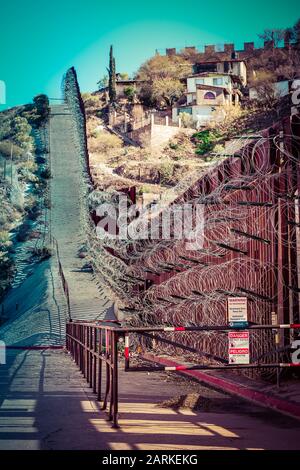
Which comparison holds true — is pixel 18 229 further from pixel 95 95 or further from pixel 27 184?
pixel 95 95

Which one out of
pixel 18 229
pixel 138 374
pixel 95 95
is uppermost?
pixel 95 95

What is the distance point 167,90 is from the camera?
13350cm

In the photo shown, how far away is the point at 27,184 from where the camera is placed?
258ft

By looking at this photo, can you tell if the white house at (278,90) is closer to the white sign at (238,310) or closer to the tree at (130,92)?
the tree at (130,92)

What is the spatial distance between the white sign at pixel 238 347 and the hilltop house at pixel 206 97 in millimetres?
105660

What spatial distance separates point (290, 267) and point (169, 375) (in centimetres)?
509

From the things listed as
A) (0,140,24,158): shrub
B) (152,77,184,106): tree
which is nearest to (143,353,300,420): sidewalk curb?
(0,140,24,158): shrub

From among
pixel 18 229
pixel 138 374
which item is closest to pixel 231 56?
pixel 18 229

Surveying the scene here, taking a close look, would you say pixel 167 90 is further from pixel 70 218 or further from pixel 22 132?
pixel 70 218

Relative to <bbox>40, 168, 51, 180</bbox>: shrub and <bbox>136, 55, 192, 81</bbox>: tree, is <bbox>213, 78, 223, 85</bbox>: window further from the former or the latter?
<bbox>40, 168, 51, 180</bbox>: shrub

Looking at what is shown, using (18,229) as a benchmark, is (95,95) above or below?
above
